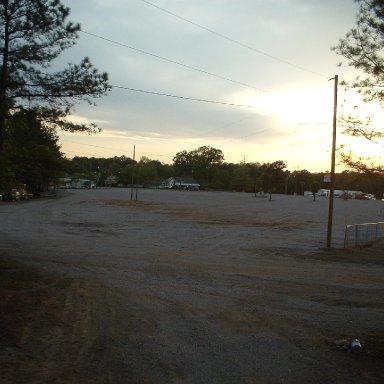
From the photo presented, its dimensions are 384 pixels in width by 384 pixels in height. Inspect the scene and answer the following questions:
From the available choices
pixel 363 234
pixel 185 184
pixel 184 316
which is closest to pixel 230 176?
pixel 185 184

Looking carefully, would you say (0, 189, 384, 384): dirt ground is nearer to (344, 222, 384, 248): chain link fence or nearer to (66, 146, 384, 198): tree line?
(344, 222, 384, 248): chain link fence

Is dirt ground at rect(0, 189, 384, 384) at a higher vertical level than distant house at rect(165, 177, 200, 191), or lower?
lower

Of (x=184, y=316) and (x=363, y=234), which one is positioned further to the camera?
(x=363, y=234)

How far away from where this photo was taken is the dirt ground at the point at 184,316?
19.1ft

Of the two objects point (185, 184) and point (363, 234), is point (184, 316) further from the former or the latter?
point (185, 184)

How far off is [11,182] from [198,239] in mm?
13109

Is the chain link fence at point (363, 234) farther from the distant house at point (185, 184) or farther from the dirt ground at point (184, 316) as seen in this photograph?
the distant house at point (185, 184)

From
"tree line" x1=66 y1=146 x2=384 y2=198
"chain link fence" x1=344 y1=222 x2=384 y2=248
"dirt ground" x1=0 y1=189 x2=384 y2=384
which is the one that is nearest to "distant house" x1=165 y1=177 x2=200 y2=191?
"tree line" x1=66 y1=146 x2=384 y2=198

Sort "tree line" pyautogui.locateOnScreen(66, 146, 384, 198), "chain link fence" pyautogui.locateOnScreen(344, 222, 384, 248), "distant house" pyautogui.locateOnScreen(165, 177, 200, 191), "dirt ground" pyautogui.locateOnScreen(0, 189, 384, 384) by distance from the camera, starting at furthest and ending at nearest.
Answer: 1. "distant house" pyautogui.locateOnScreen(165, 177, 200, 191)
2. "tree line" pyautogui.locateOnScreen(66, 146, 384, 198)
3. "chain link fence" pyautogui.locateOnScreen(344, 222, 384, 248)
4. "dirt ground" pyautogui.locateOnScreen(0, 189, 384, 384)

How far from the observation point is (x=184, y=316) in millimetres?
8508

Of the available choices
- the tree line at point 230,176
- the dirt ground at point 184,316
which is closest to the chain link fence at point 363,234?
the dirt ground at point 184,316

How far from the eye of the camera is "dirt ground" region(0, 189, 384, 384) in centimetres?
584

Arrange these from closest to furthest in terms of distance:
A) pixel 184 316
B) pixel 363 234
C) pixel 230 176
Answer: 1. pixel 184 316
2. pixel 363 234
3. pixel 230 176

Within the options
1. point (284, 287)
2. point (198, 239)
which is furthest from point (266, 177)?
point (284, 287)
